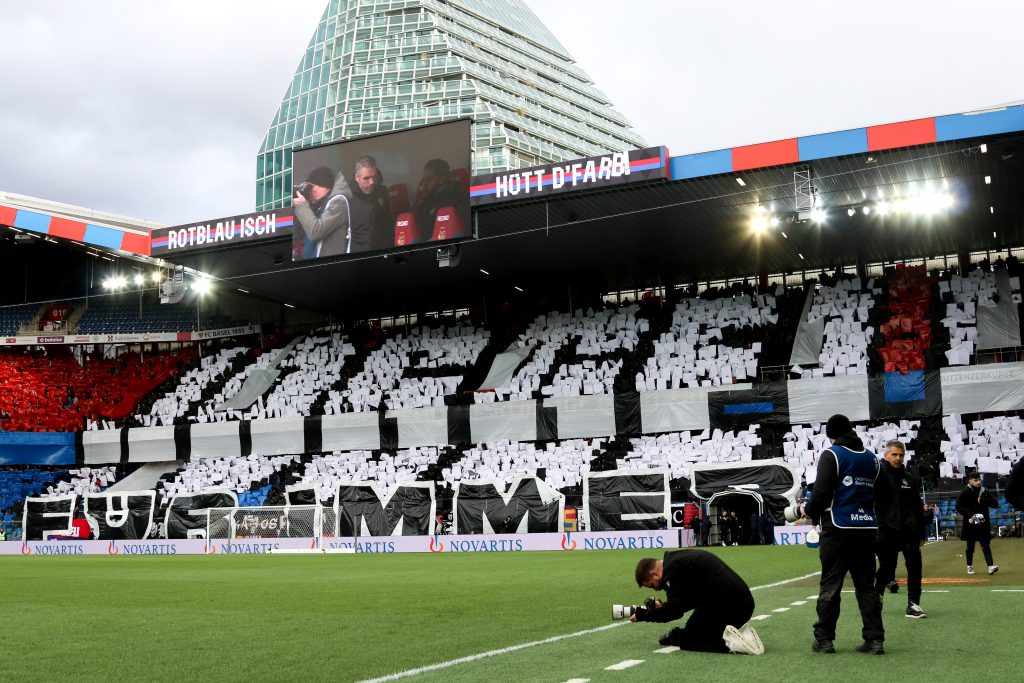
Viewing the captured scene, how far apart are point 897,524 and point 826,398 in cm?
2684

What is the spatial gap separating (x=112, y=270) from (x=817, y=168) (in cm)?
3475

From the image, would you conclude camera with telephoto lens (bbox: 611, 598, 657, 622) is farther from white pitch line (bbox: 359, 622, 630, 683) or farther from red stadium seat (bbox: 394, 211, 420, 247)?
red stadium seat (bbox: 394, 211, 420, 247)

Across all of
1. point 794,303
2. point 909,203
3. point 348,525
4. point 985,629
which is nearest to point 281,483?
point 348,525

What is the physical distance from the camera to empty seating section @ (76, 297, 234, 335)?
172ft

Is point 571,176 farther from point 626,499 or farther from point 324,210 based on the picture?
point 626,499

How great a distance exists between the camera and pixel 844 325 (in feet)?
127

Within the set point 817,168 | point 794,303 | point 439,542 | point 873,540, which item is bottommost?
point 439,542

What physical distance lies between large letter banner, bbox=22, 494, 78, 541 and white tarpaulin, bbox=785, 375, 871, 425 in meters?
25.9

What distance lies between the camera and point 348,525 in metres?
34.3

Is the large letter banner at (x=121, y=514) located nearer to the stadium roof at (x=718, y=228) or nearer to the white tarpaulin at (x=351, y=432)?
the white tarpaulin at (x=351, y=432)

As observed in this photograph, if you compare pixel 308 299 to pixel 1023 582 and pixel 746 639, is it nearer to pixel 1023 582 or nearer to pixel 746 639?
pixel 1023 582

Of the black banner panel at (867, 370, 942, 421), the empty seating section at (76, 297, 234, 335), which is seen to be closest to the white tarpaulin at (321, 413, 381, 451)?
the empty seating section at (76, 297, 234, 335)

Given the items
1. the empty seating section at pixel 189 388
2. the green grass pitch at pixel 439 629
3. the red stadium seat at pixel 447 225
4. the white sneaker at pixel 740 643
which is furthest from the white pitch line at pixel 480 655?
the empty seating section at pixel 189 388

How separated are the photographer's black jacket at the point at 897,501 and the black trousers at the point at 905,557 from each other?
62 mm
